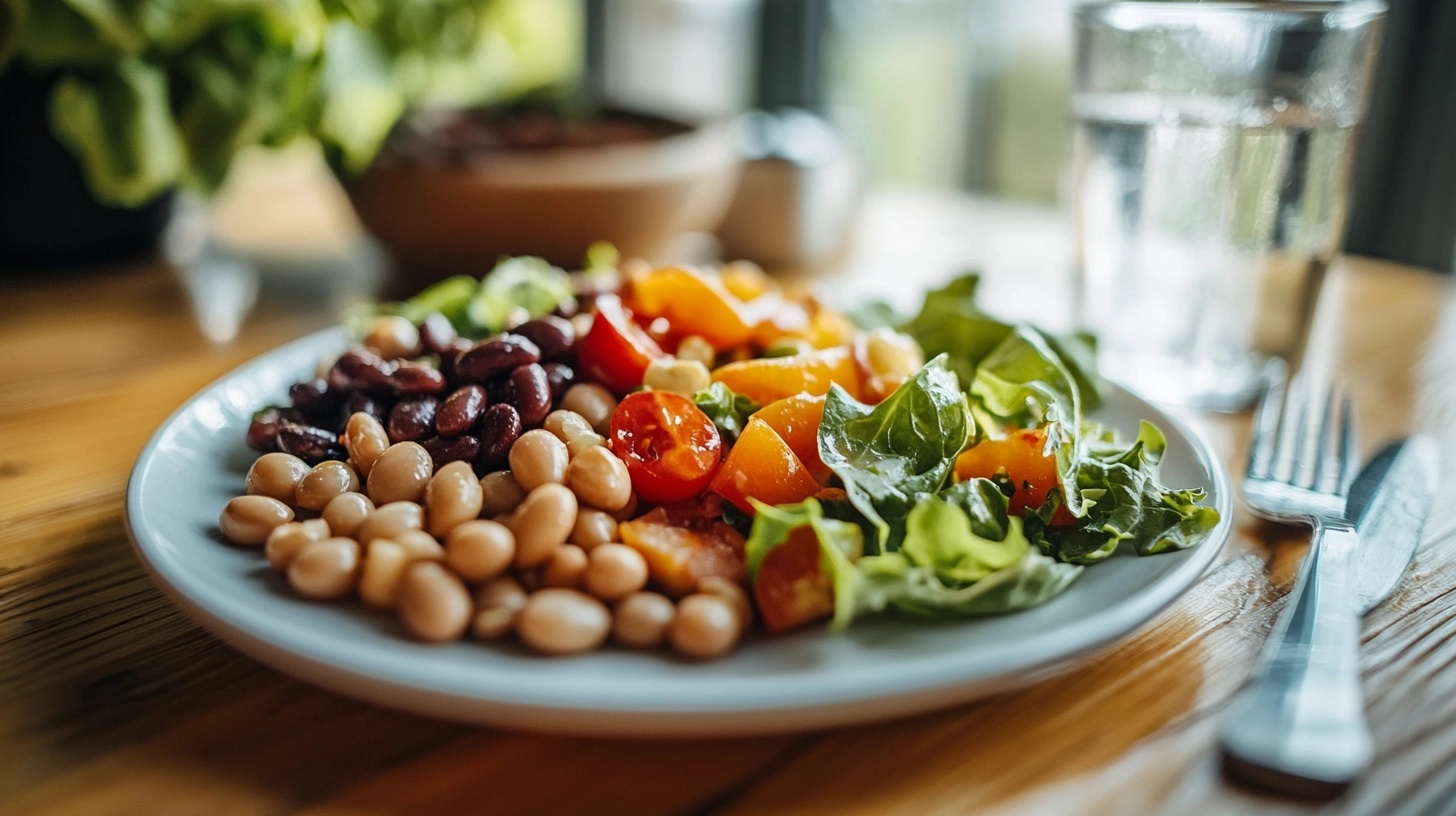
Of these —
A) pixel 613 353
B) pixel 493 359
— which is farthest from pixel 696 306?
pixel 493 359

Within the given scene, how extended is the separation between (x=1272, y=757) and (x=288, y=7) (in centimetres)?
144

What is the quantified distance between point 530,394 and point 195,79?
91 centimetres

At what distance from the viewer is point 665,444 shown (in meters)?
0.86

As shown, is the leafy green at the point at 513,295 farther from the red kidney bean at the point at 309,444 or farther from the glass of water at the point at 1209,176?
the glass of water at the point at 1209,176

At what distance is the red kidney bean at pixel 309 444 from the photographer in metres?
0.93

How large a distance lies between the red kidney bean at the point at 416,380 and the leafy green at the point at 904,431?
1.17 feet

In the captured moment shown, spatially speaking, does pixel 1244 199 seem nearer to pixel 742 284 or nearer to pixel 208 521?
pixel 742 284

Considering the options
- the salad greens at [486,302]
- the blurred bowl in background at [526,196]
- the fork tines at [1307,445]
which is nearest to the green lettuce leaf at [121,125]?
the blurred bowl in background at [526,196]

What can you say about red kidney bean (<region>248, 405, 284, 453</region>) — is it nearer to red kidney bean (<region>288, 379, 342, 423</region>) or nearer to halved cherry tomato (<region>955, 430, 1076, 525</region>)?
red kidney bean (<region>288, 379, 342, 423</region>)

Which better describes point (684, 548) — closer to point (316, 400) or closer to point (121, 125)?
point (316, 400)

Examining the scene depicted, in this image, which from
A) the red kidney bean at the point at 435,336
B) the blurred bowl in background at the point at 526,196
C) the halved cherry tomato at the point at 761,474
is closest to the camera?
the halved cherry tomato at the point at 761,474

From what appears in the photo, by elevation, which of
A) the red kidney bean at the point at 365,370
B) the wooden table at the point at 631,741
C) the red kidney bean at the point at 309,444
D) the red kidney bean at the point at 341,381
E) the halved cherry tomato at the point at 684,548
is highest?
the red kidney bean at the point at 365,370

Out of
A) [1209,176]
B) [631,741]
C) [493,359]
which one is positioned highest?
[1209,176]

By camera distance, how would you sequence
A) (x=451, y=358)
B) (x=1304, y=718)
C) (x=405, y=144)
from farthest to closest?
(x=405, y=144) → (x=451, y=358) → (x=1304, y=718)
